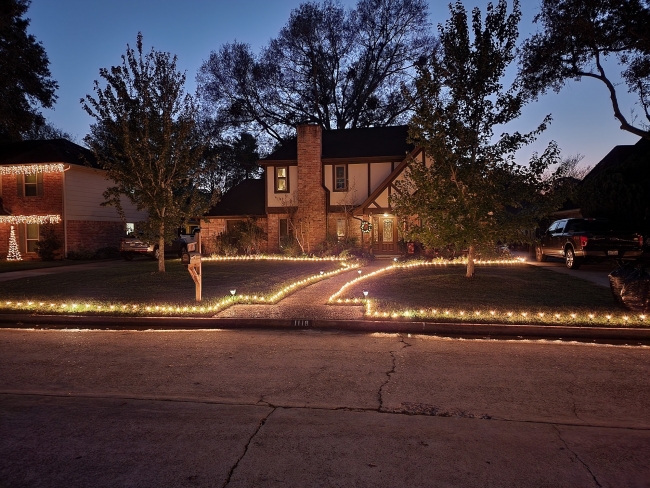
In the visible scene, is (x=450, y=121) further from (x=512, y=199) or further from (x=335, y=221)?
(x=335, y=221)

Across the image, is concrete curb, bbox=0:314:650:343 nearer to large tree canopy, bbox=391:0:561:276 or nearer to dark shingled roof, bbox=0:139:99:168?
large tree canopy, bbox=391:0:561:276

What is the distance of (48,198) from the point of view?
26047mm

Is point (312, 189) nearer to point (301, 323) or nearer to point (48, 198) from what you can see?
point (48, 198)

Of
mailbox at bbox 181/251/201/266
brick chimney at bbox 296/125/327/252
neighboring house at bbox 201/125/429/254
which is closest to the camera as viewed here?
mailbox at bbox 181/251/201/266

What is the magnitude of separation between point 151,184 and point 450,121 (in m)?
9.51

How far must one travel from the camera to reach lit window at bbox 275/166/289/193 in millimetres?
27766

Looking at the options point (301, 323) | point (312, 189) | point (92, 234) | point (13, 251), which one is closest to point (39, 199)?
point (13, 251)

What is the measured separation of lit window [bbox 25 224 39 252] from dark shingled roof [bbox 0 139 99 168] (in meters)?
3.42

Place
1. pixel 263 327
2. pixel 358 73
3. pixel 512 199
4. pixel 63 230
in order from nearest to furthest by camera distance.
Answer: pixel 263 327 → pixel 512 199 → pixel 63 230 → pixel 358 73

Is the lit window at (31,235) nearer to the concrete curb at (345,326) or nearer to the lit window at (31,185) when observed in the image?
the lit window at (31,185)

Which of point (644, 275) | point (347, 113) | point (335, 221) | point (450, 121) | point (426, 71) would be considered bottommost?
point (644, 275)

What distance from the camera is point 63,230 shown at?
25828 mm

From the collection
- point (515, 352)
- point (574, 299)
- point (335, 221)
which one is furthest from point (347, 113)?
point (515, 352)

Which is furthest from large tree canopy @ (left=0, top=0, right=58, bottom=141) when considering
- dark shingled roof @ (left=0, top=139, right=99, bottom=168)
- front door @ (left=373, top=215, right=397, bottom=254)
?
front door @ (left=373, top=215, right=397, bottom=254)
